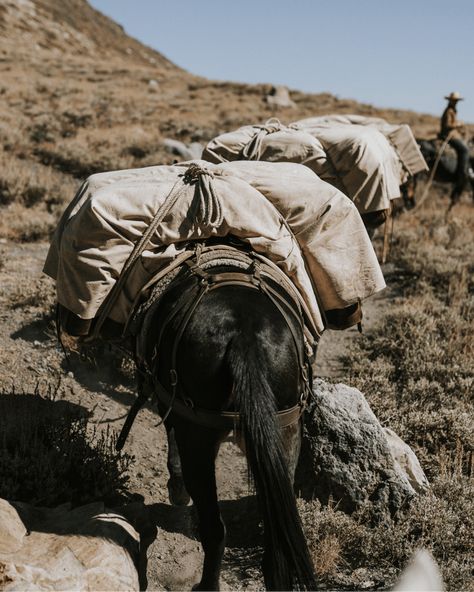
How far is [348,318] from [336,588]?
1.55 metres

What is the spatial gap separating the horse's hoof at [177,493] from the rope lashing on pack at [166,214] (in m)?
1.13

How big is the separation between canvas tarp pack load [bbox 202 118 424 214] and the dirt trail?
1.81m

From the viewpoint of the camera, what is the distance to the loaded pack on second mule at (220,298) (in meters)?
2.35

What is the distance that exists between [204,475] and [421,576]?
1.34 meters

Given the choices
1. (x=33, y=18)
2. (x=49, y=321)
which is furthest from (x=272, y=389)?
(x=33, y=18)

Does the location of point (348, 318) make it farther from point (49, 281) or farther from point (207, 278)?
point (49, 281)

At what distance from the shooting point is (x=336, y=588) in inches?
124

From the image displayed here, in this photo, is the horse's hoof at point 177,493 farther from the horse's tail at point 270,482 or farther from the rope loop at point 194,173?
the rope loop at point 194,173

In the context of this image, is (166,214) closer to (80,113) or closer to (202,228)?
(202,228)

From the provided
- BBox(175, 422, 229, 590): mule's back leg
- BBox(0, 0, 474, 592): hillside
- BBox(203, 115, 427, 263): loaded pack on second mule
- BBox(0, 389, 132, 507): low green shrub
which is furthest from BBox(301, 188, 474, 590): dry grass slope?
BBox(203, 115, 427, 263): loaded pack on second mule

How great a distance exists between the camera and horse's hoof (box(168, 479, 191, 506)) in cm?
366

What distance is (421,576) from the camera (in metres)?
2.98

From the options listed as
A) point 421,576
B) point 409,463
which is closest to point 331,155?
point 409,463

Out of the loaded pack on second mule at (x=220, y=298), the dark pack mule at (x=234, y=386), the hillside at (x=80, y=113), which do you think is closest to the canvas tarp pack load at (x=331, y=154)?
the loaded pack on second mule at (x=220, y=298)
